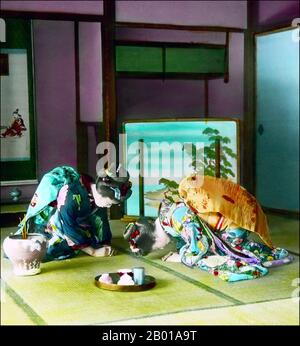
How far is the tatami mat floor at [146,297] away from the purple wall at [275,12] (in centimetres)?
89

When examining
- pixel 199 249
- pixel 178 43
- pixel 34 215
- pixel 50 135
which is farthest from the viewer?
pixel 178 43

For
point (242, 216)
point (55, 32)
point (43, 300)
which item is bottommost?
point (43, 300)

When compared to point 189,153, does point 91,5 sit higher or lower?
higher

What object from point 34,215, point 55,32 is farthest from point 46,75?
point 34,215

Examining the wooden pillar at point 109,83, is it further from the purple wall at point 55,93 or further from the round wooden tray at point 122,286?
the round wooden tray at point 122,286

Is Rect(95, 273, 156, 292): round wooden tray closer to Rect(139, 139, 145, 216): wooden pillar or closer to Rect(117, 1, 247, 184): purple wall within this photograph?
Rect(139, 139, 145, 216): wooden pillar

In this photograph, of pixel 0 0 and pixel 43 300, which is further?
pixel 0 0

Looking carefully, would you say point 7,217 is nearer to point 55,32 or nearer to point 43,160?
point 43,160

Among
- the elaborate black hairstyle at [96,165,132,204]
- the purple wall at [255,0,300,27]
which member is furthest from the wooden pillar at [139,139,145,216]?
the purple wall at [255,0,300,27]

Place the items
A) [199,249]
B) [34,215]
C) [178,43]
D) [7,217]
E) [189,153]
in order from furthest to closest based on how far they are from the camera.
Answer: [178,43], [199,249], [34,215], [7,217], [189,153]

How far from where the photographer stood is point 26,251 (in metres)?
2.23

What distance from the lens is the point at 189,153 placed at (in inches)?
75.9

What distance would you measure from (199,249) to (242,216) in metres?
0.21

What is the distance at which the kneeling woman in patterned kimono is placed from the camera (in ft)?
7.06
